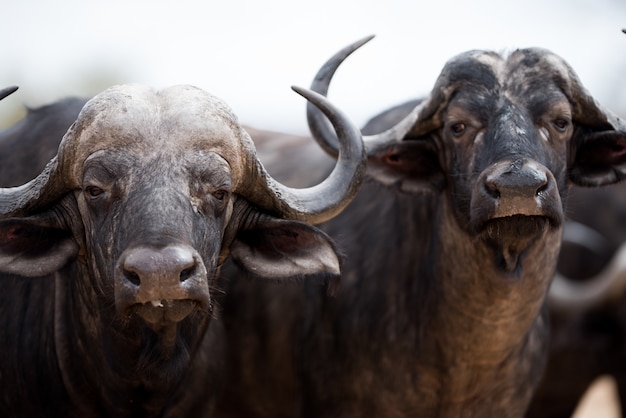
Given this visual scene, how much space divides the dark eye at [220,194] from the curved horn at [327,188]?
0.28 metres

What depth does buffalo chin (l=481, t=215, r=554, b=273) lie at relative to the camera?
5.48 metres

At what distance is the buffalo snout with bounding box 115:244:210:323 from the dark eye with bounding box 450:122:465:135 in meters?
1.95

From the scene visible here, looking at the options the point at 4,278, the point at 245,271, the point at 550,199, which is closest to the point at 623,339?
the point at 550,199

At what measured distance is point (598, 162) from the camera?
629 centimetres

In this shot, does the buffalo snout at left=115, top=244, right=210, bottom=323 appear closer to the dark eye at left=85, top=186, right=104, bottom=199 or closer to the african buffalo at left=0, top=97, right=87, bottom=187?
the dark eye at left=85, top=186, right=104, bottom=199

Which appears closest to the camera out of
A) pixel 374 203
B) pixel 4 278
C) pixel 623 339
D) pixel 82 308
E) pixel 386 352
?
pixel 82 308

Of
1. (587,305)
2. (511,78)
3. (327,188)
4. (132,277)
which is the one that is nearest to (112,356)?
(132,277)

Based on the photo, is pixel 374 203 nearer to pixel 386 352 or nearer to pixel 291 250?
pixel 386 352

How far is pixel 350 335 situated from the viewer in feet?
21.7

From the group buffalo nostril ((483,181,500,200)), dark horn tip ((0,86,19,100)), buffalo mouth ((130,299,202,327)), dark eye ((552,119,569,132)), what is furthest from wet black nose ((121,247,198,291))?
dark eye ((552,119,569,132))

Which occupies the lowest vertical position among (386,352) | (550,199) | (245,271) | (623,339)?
(623,339)

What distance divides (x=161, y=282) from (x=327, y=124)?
7.72 ft

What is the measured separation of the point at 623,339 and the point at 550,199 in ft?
13.4

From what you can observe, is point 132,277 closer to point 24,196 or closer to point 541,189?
point 24,196
